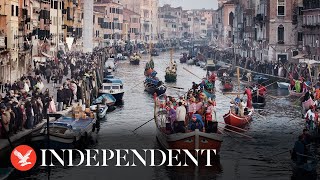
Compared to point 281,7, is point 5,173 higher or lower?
lower

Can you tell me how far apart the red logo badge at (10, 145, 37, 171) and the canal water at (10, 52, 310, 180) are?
499 millimetres

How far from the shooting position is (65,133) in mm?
34344

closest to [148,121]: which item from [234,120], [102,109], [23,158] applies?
[234,120]

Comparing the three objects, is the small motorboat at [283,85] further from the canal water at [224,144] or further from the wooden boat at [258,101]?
the wooden boat at [258,101]

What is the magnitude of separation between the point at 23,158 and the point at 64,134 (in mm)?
2195

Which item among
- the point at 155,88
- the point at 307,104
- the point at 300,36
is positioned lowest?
the point at 307,104

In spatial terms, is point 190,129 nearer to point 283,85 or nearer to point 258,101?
point 258,101

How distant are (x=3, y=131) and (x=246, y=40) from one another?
268 feet

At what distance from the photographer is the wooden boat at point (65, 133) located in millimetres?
33444

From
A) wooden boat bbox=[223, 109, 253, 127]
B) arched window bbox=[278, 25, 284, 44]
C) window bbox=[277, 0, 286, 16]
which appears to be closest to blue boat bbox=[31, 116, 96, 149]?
wooden boat bbox=[223, 109, 253, 127]

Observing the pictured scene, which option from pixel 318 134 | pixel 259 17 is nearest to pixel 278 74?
pixel 259 17

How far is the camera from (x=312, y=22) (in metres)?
78.2

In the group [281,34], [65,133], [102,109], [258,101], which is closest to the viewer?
[65,133]

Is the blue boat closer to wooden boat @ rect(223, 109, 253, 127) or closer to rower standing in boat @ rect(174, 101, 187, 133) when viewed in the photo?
rower standing in boat @ rect(174, 101, 187, 133)
